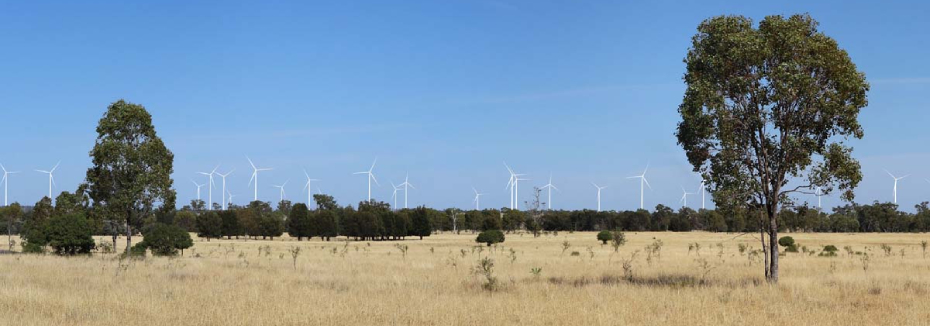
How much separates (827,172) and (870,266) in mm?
15103

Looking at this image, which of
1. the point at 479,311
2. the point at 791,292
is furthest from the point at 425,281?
the point at 791,292

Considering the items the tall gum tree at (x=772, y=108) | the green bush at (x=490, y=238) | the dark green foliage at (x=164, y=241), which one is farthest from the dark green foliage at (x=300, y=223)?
the tall gum tree at (x=772, y=108)

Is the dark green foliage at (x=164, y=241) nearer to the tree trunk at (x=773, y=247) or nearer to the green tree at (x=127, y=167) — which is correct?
the green tree at (x=127, y=167)

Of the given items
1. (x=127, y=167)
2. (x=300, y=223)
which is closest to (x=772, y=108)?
(x=127, y=167)

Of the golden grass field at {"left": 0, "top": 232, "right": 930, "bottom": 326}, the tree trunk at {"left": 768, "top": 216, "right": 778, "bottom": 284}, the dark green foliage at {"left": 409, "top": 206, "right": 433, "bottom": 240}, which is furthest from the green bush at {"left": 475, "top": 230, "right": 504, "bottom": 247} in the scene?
the tree trunk at {"left": 768, "top": 216, "right": 778, "bottom": 284}

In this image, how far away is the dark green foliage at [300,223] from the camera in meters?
107

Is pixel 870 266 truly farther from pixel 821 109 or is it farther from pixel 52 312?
pixel 52 312

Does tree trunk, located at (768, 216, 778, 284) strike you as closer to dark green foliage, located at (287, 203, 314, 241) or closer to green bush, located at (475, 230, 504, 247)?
green bush, located at (475, 230, 504, 247)

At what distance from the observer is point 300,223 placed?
354 ft

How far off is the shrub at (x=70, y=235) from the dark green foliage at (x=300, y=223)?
6104 cm

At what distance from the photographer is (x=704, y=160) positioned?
26484mm

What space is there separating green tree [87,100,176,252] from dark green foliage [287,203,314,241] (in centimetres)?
6115

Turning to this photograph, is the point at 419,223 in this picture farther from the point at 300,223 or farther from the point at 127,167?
the point at 127,167

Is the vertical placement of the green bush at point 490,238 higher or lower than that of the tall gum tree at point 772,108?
lower
